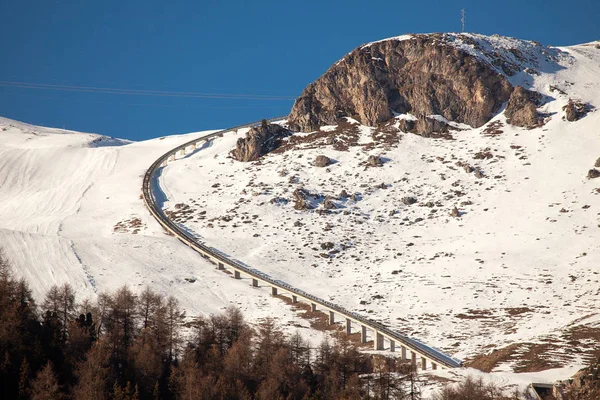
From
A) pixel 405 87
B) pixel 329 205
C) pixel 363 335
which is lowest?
pixel 363 335

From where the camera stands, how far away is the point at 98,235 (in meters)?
118

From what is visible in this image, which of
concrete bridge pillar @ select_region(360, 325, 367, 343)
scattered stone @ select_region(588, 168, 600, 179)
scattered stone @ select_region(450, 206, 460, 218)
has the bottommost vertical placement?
concrete bridge pillar @ select_region(360, 325, 367, 343)

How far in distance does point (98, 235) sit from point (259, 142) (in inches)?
1553

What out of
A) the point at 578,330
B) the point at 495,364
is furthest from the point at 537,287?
the point at 495,364

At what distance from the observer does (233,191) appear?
132 meters

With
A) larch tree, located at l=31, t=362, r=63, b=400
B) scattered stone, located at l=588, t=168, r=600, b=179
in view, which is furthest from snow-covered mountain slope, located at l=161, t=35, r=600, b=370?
larch tree, located at l=31, t=362, r=63, b=400

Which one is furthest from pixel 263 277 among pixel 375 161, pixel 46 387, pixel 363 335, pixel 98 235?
pixel 46 387

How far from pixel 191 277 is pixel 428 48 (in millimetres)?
74336

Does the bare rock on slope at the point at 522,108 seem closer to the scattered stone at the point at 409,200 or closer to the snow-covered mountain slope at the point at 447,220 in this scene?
the snow-covered mountain slope at the point at 447,220

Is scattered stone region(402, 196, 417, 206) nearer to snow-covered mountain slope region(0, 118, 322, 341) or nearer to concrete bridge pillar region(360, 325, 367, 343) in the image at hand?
snow-covered mountain slope region(0, 118, 322, 341)

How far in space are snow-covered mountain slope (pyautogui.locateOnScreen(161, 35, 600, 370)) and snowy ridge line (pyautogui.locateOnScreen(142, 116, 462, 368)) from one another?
6.86 feet

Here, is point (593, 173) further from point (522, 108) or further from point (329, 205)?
point (329, 205)

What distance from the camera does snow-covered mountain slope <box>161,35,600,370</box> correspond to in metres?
85.8

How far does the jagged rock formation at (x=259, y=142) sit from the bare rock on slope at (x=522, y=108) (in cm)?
4106
